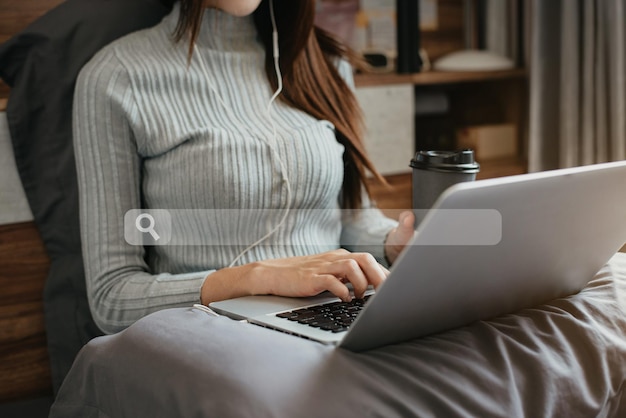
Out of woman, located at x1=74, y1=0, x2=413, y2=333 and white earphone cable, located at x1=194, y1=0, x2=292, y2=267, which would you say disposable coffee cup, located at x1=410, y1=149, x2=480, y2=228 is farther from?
white earphone cable, located at x1=194, y1=0, x2=292, y2=267

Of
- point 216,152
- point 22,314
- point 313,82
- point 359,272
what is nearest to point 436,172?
point 359,272

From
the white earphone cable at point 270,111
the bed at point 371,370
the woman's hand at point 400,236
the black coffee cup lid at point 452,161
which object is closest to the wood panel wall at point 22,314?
the white earphone cable at point 270,111

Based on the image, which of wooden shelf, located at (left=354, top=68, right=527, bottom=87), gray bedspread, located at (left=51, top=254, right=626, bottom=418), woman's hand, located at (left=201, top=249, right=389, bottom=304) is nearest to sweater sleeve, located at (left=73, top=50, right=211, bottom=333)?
woman's hand, located at (left=201, top=249, right=389, bottom=304)

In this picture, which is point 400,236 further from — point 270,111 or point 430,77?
point 430,77

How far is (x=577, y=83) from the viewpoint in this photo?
2418 mm

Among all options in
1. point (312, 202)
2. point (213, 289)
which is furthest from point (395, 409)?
point (312, 202)

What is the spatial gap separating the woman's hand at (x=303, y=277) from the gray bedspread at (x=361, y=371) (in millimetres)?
151

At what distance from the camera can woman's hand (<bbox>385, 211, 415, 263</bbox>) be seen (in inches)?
48.1

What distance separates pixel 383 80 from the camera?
2289 millimetres

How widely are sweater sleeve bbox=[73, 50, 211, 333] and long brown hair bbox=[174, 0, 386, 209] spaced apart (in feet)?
1.05

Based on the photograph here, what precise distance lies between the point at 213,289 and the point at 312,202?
316 mm

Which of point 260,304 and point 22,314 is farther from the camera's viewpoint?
point 22,314

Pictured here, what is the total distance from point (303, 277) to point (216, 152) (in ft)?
1.23

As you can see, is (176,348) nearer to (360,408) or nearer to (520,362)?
(360,408)
